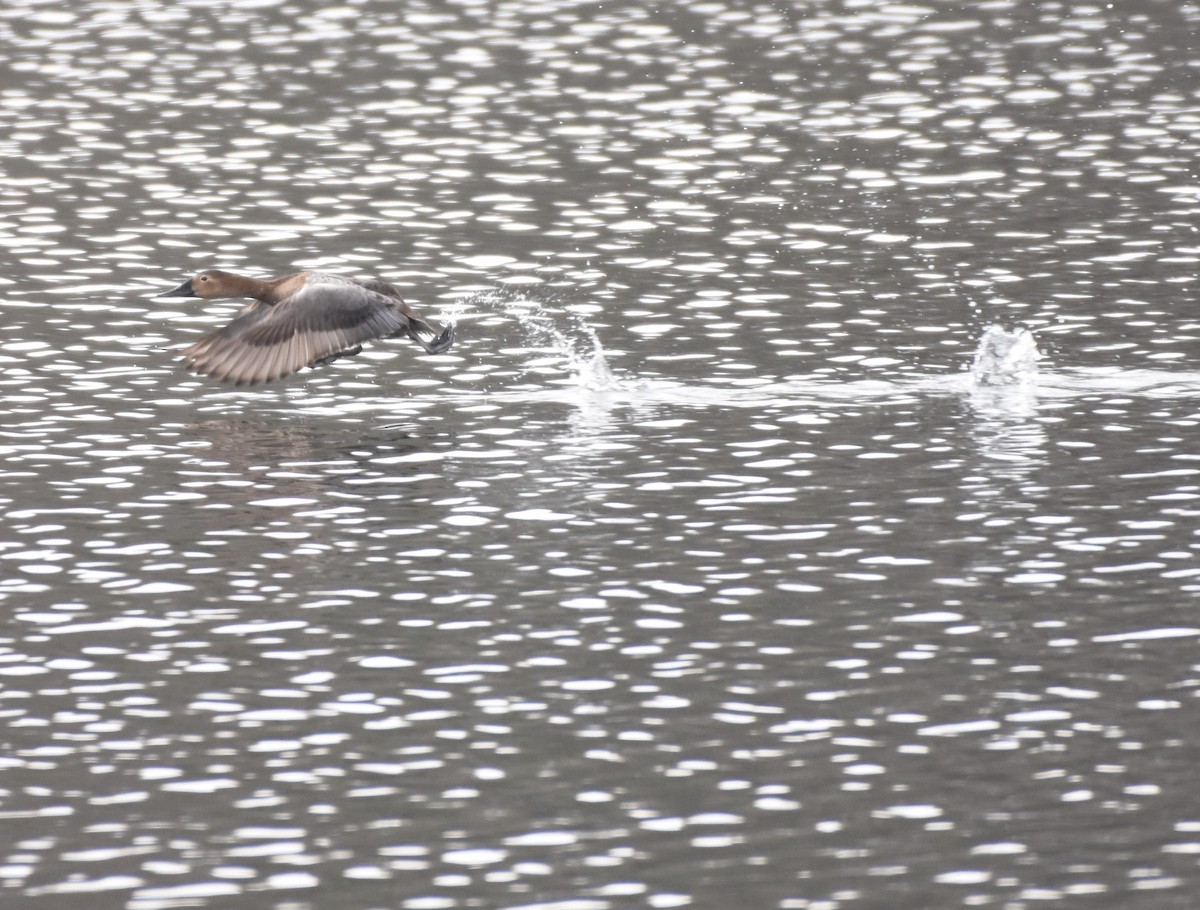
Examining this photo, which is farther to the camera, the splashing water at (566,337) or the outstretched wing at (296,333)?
the splashing water at (566,337)

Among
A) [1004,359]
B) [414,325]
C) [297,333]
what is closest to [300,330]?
[297,333]

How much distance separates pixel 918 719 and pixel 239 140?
836 inches

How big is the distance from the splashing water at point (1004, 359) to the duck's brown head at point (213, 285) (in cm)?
720

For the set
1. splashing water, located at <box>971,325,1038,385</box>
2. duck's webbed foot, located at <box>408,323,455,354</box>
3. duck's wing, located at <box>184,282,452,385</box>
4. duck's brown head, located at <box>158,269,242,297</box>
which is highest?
duck's brown head, located at <box>158,269,242,297</box>

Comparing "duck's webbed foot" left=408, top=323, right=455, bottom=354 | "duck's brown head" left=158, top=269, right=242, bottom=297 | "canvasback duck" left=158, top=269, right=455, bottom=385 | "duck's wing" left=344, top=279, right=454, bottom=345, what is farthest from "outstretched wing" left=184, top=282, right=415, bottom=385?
"duck's brown head" left=158, top=269, right=242, bottom=297

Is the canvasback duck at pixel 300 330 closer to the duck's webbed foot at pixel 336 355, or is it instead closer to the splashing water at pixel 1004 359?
the duck's webbed foot at pixel 336 355

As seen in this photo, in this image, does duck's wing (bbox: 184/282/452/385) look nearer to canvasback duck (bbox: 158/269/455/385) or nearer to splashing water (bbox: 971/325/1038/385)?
canvasback duck (bbox: 158/269/455/385)

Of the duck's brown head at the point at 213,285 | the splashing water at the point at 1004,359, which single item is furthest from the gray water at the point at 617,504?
the duck's brown head at the point at 213,285

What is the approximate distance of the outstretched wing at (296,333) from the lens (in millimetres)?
18703

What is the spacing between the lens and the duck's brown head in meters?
19.5

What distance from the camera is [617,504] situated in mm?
16688

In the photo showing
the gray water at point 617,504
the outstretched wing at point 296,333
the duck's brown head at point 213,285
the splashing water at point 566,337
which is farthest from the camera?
the splashing water at point 566,337

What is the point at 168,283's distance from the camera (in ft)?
78.8

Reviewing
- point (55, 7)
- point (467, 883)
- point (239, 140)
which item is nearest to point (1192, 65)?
point (239, 140)
